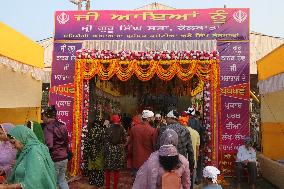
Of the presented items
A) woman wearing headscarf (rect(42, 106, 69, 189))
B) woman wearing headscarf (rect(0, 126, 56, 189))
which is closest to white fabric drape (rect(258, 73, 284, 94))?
woman wearing headscarf (rect(42, 106, 69, 189))

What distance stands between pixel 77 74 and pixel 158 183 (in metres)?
6.87

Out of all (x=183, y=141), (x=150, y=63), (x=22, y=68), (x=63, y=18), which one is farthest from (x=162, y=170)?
(x=63, y=18)

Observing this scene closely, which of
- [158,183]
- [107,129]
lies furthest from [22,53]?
[158,183]

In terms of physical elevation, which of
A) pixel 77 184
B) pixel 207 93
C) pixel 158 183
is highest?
pixel 207 93

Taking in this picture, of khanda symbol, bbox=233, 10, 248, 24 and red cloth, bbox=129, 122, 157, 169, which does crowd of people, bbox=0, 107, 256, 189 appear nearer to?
red cloth, bbox=129, 122, 157, 169

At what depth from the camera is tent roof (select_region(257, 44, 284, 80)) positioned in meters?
9.61

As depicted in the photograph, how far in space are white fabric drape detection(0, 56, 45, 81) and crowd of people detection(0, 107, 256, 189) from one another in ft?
7.15

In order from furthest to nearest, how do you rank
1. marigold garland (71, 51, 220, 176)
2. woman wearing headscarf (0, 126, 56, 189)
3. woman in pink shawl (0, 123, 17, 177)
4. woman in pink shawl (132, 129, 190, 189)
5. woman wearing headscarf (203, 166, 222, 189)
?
marigold garland (71, 51, 220, 176) < woman wearing headscarf (203, 166, 222, 189) < woman in pink shawl (0, 123, 17, 177) < woman in pink shawl (132, 129, 190, 189) < woman wearing headscarf (0, 126, 56, 189)

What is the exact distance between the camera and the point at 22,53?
977cm

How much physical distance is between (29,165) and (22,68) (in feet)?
21.1

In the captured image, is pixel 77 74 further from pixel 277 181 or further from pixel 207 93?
pixel 277 181

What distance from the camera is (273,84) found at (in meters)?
9.91

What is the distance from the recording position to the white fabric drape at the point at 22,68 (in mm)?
8414

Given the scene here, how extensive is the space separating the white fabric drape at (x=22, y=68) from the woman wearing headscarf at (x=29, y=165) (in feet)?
15.2
